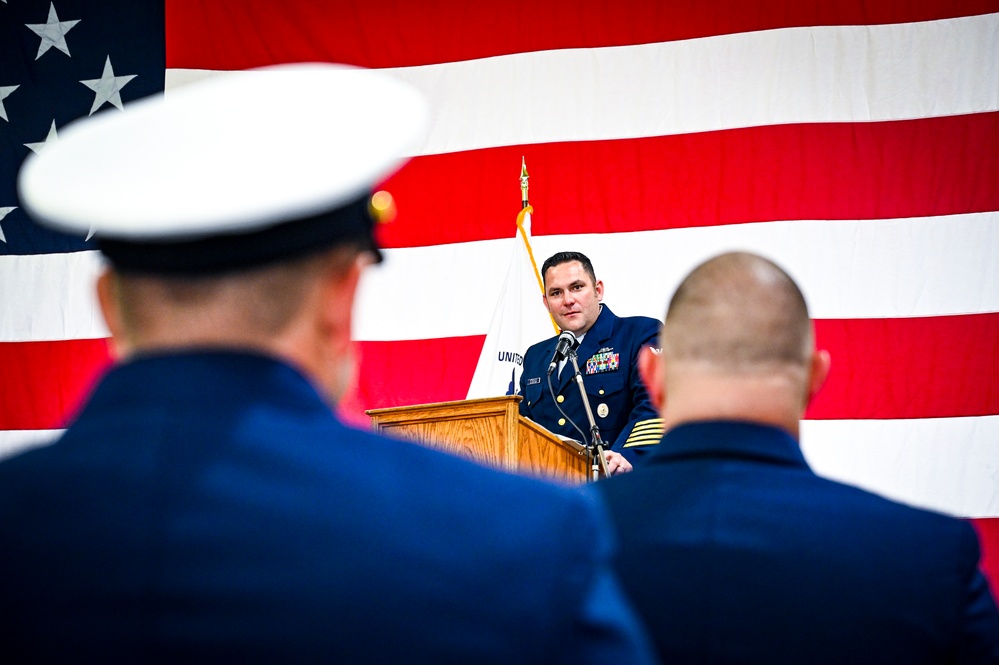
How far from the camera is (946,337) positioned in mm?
3998

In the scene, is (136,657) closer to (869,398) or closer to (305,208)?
(305,208)

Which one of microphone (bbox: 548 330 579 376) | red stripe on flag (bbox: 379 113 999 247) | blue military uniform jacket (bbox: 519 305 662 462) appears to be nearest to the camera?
microphone (bbox: 548 330 579 376)

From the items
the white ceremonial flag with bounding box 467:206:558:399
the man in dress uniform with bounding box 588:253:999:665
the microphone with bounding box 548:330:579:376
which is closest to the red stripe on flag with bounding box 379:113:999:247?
the white ceremonial flag with bounding box 467:206:558:399

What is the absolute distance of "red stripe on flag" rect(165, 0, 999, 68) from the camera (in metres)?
4.58

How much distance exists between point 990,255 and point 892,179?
1.61ft

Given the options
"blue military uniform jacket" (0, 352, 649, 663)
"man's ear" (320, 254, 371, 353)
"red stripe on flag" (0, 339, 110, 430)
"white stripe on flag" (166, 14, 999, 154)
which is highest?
"white stripe on flag" (166, 14, 999, 154)

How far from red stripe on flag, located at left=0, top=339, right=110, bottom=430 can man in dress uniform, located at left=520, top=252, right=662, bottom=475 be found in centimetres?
214

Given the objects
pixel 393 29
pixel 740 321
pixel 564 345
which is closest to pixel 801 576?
pixel 740 321

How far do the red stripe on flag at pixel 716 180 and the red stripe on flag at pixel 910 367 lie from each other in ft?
1.56

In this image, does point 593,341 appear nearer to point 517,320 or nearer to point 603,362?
point 603,362

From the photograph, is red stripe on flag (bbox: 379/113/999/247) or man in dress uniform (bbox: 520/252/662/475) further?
red stripe on flag (bbox: 379/113/999/247)

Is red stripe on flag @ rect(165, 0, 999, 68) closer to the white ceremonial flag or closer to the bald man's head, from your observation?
the white ceremonial flag

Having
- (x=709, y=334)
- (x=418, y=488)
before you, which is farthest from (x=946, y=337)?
(x=418, y=488)

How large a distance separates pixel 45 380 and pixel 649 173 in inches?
112
